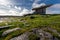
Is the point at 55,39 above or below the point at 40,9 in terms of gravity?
below

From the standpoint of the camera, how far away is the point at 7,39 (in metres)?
17.4

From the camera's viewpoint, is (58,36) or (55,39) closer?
(55,39)

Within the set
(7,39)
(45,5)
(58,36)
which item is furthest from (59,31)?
(45,5)

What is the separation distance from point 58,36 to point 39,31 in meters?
2.18

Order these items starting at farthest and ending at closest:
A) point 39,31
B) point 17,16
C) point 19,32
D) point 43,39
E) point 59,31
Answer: point 17,16 → point 59,31 → point 19,32 → point 39,31 → point 43,39

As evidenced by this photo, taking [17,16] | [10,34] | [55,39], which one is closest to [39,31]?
[55,39]

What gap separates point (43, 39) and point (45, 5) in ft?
50.7

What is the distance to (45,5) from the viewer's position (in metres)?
30.3

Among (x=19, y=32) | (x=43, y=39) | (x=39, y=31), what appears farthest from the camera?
(x=19, y=32)

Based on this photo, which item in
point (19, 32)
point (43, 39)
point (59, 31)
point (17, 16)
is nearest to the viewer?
point (43, 39)

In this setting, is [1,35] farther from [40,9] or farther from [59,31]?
[40,9]

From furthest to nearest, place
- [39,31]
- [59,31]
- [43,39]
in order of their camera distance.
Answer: [59,31], [39,31], [43,39]

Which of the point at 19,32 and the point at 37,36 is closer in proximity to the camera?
the point at 37,36

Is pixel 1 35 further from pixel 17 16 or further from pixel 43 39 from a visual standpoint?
pixel 17 16
